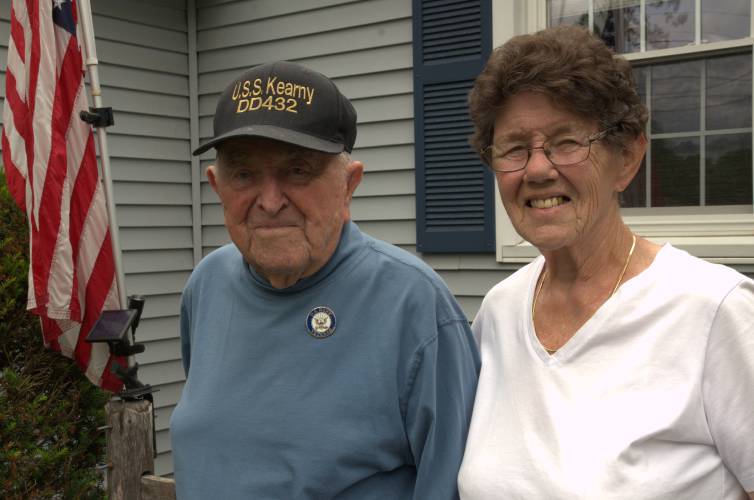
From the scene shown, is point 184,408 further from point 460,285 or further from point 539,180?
point 460,285

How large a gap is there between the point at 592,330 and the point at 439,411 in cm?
36

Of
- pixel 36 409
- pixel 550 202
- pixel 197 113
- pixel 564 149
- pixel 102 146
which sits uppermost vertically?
pixel 197 113

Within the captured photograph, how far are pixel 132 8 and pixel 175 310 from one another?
6.35 ft

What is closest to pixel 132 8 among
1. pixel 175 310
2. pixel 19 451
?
pixel 175 310

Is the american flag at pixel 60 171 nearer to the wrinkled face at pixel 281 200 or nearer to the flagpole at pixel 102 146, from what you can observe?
the flagpole at pixel 102 146

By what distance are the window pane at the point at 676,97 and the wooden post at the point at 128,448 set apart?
2664mm

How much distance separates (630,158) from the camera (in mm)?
1691

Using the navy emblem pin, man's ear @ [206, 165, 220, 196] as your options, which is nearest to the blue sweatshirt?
the navy emblem pin

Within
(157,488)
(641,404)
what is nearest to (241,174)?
(641,404)

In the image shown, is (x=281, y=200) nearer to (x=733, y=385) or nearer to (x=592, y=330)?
(x=592, y=330)

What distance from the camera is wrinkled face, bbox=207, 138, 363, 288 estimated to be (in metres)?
1.68

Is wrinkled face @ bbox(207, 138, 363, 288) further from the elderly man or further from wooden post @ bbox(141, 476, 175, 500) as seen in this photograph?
wooden post @ bbox(141, 476, 175, 500)

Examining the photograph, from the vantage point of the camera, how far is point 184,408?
1823mm

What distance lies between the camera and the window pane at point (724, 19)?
365cm
